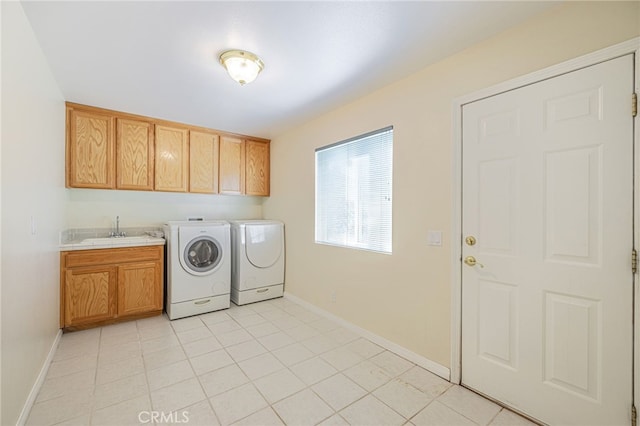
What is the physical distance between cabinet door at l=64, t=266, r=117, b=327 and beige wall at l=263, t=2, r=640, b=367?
7.50 feet

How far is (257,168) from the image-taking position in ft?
13.9

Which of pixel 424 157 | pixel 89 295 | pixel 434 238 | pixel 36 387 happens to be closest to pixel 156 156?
pixel 89 295

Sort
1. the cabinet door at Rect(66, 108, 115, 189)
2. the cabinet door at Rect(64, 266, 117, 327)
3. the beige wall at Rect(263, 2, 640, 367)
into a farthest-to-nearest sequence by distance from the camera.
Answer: the cabinet door at Rect(66, 108, 115, 189) < the cabinet door at Rect(64, 266, 117, 327) < the beige wall at Rect(263, 2, 640, 367)

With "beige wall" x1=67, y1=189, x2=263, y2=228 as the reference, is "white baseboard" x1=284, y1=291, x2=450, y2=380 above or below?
below

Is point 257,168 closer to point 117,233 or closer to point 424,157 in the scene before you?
point 117,233

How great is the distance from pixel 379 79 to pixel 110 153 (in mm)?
3089

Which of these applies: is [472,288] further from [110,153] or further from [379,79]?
[110,153]

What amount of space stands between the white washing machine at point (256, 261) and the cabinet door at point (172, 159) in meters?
0.91

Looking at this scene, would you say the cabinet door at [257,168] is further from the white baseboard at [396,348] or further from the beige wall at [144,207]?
the white baseboard at [396,348]

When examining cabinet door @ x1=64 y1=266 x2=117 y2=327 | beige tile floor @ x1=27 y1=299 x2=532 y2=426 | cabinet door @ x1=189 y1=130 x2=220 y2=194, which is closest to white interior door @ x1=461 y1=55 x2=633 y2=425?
beige tile floor @ x1=27 y1=299 x2=532 y2=426

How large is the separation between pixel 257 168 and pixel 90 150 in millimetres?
2006

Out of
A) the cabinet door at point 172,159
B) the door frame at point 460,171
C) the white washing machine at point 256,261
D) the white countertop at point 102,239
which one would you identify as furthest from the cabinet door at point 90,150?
the door frame at point 460,171

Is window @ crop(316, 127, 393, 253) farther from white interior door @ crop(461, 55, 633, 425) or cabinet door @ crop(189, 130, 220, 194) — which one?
cabinet door @ crop(189, 130, 220, 194)

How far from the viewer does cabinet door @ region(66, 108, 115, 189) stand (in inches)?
114
